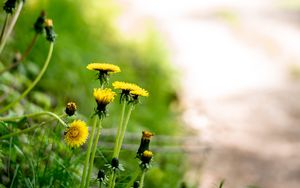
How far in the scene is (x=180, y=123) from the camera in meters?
6.95

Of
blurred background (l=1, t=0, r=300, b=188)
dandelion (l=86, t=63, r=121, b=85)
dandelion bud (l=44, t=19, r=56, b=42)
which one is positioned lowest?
dandelion (l=86, t=63, r=121, b=85)

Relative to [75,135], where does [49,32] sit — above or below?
above

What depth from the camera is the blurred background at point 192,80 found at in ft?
17.3

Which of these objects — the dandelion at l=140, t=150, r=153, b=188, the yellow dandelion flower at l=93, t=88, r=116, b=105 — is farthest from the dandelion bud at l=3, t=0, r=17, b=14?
the dandelion at l=140, t=150, r=153, b=188

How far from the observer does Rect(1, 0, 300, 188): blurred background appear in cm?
528

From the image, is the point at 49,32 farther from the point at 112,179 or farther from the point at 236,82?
the point at 236,82

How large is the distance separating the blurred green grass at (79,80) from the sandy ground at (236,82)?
0.49m

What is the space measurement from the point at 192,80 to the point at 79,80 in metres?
4.11

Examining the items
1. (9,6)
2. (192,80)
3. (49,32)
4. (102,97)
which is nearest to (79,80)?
(49,32)

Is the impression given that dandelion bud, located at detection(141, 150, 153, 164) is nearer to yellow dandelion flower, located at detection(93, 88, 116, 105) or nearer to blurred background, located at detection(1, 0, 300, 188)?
yellow dandelion flower, located at detection(93, 88, 116, 105)

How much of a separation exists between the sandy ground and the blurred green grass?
19.4 inches

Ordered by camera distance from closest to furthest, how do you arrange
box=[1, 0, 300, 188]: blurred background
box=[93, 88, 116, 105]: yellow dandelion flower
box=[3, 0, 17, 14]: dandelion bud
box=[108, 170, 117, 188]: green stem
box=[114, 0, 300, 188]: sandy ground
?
box=[93, 88, 116, 105]: yellow dandelion flower, box=[108, 170, 117, 188]: green stem, box=[3, 0, 17, 14]: dandelion bud, box=[1, 0, 300, 188]: blurred background, box=[114, 0, 300, 188]: sandy ground

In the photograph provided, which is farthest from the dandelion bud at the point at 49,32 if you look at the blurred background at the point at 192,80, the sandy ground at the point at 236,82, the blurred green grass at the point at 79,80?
the sandy ground at the point at 236,82

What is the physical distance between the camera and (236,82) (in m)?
9.70
